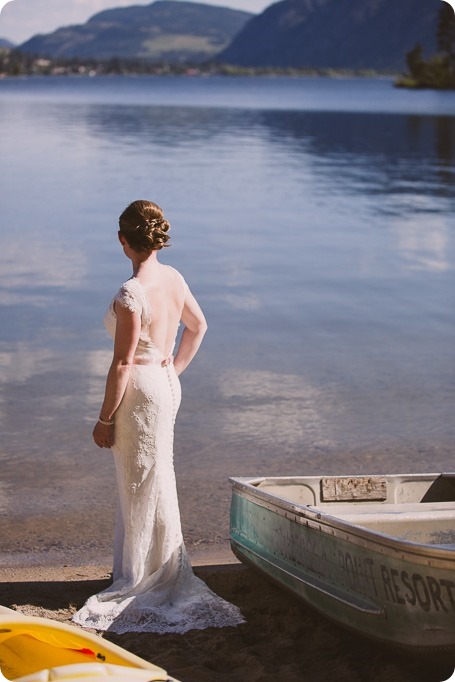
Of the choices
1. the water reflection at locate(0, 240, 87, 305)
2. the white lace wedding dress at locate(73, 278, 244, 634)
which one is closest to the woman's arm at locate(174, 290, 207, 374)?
the white lace wedding dress at locate(73, 278, 244, 634)

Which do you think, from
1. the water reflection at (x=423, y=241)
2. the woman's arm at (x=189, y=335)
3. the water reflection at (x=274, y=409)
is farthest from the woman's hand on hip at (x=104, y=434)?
the water reflection at (x=423, y=241)

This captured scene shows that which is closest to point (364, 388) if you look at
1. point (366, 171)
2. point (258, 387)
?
point (258, 387)

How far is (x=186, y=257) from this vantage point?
17516mm

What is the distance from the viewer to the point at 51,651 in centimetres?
427

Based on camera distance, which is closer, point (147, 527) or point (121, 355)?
point (121, 355)

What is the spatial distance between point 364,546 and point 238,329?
8.02 m

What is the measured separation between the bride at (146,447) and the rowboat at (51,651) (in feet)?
3.43

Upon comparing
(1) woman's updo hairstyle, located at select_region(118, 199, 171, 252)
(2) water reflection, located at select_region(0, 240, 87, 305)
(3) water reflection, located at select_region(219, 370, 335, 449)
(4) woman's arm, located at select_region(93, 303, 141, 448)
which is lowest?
(3) water reflection, located at select_region(219, 370, 335, 449)

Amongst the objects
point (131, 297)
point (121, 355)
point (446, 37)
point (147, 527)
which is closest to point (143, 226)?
point (131, 297)

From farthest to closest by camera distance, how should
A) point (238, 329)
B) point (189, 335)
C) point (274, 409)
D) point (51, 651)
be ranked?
point (238, 329) < point (274, 409) < point (189, 335) < point (51, 651)

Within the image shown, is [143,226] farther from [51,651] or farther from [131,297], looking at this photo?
[51,651]

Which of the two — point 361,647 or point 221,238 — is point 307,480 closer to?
point 361,647

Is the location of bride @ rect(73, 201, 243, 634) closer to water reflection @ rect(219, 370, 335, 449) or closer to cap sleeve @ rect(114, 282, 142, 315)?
cap sleeve @ rect(114, 282, 142, 315)

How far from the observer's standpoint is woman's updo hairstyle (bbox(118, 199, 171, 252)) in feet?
17.2
